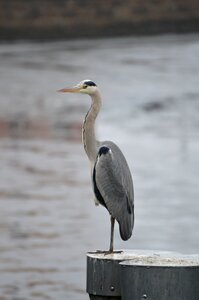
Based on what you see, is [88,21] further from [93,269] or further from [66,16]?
[93,269]

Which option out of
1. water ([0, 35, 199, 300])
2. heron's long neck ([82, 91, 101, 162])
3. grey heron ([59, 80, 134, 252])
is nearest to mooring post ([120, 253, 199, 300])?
grey heron ([59, 80, 134, 252])

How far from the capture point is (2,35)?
29125mm

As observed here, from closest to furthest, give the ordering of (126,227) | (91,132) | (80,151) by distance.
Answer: (126,227), (91,132), (80,151)

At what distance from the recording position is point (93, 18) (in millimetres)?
28969

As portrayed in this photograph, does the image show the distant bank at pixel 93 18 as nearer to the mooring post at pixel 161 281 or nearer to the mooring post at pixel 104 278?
the mooring post at pixel 104 278

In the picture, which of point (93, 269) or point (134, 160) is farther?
point (134, 160)

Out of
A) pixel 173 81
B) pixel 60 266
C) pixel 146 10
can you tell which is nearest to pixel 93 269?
pixel 60 266

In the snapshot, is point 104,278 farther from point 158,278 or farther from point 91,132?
point 91,132

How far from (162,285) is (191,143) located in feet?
42.3

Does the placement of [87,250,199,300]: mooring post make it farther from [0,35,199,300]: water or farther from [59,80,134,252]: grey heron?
[0,35,199,300]: water

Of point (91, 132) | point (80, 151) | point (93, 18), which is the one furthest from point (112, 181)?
point (93, 18)

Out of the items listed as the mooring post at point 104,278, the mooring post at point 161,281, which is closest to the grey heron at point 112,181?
the mooring post at point 104,278

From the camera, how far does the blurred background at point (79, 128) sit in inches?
557

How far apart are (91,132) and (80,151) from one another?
410 inches
